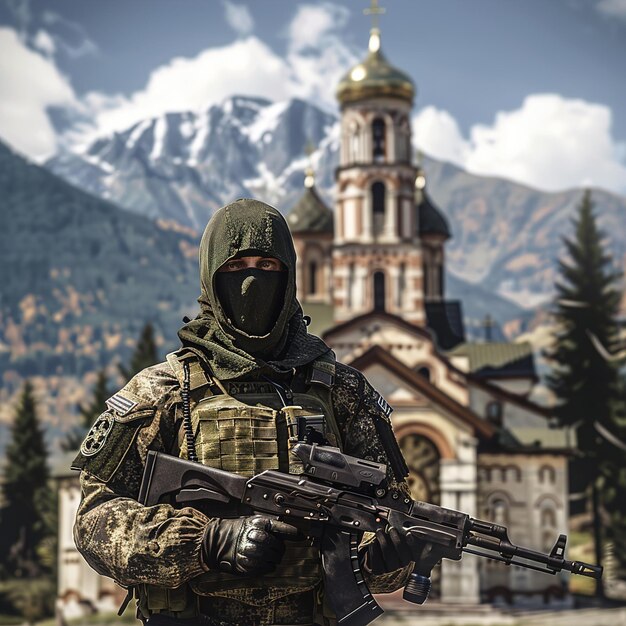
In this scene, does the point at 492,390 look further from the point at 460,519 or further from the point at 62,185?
the point at 62,185

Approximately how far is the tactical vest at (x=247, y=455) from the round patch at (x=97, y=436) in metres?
0.30

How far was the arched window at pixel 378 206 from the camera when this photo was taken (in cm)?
4619

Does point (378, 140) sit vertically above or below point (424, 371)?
above

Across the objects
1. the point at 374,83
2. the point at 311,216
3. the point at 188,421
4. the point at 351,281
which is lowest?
the point at 188,421

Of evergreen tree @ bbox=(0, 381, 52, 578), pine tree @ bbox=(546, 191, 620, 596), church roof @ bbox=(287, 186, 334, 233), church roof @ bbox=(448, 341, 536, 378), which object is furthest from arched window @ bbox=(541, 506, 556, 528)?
evergreen tree @ bbox=(0, 381, 52, 578)

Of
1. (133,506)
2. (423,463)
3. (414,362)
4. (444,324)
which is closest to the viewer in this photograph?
(133,506)

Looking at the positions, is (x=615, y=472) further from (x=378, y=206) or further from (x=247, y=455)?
(x=247, y=455)

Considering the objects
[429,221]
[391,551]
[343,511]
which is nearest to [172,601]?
[343,511]

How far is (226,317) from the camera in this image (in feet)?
17.8

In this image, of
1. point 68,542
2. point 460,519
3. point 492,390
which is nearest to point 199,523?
point 460,519

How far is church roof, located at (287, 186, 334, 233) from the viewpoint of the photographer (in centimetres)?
5328

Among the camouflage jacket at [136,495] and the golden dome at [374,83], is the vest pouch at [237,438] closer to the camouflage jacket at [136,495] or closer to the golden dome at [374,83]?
the camouflage jacket at [136,495]

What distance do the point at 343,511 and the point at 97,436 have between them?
101 cm

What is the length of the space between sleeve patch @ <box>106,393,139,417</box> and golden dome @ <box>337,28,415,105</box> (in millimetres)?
41625
